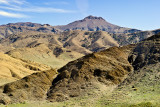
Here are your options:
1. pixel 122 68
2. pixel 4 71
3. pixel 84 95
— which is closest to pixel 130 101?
pixel 84 95

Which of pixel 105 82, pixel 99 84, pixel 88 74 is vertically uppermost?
pixel 88 74

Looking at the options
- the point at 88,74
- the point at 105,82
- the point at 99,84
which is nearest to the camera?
the point at 99,84

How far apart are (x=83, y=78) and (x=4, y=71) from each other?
1527 inches

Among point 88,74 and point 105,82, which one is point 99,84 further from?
point 88,74

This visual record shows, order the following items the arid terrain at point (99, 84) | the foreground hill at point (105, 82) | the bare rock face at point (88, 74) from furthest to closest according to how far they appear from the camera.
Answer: the bare rock face at point (88, 74)
the foreground hill at point (105, 82)
the arid terrain at point (99, 84)

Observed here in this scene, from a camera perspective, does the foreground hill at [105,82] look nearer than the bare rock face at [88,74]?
Yes

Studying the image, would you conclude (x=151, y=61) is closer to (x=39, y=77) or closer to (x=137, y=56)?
(x=137, y=56)

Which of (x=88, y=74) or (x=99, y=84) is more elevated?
(x=88, y=74)

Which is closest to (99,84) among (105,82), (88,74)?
(105,82)

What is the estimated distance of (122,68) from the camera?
43.0 meters

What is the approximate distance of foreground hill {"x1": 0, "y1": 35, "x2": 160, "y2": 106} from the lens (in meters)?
32.4

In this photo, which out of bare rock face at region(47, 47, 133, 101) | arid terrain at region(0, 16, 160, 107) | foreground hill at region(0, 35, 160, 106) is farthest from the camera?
bare rock face at region(47, 47, 133, 101)

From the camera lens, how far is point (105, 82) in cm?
3906

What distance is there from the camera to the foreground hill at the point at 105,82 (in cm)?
3241
